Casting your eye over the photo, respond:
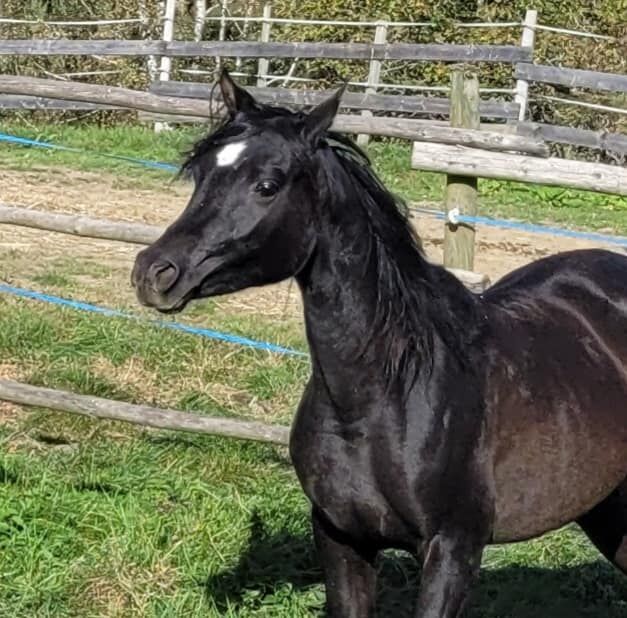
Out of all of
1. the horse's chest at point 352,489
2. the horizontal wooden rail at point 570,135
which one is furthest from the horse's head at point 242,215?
the horizontal wooden rail at point 570,135

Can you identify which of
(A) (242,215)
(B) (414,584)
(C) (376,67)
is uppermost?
(A) (242,215)

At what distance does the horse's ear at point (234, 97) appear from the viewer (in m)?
3.42

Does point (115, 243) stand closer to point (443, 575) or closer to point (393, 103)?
point (443, 575)

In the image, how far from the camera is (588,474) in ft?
12.5

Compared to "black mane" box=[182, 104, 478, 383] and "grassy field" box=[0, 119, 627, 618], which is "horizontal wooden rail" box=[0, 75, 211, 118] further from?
"black mane" box=[182, 104, 478, 383]

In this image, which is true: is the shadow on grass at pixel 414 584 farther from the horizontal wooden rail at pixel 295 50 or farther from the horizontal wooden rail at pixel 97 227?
the horizontal wooden rail at pixel 295 50

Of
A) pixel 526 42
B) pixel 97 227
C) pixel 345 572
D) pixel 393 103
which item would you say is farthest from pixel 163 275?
pixel 526 42

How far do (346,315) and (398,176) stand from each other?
9541mm

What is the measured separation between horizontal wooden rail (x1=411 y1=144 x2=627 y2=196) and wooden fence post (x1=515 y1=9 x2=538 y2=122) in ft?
31.4

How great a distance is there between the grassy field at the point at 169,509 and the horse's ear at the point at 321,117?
1719mm

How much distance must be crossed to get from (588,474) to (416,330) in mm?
671

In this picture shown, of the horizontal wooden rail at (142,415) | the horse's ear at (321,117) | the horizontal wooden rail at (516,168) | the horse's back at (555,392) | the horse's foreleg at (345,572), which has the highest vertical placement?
the horse's ear at (321,117)

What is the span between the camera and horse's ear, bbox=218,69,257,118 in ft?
11.2

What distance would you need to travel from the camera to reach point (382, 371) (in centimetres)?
349
